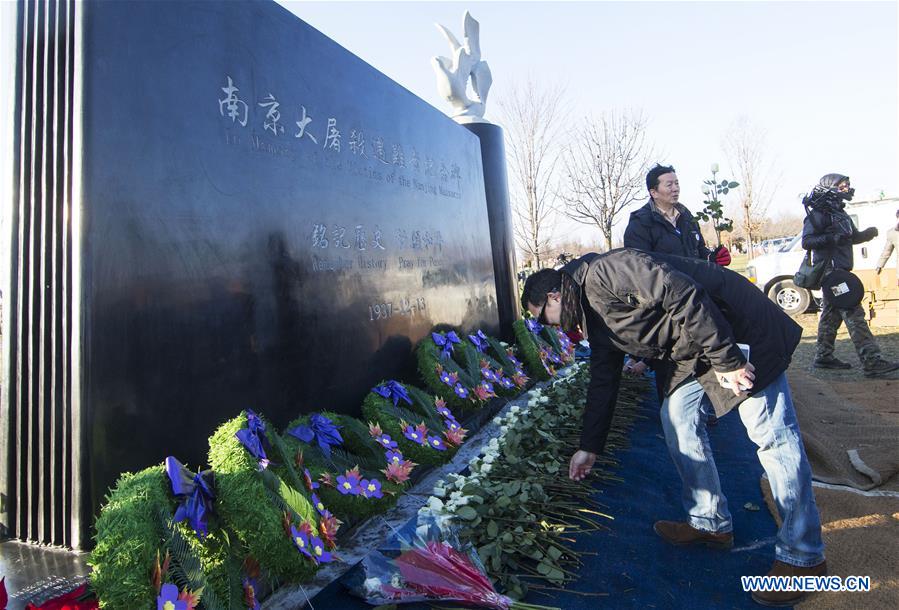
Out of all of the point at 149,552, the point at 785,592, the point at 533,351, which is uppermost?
the point at 533,351

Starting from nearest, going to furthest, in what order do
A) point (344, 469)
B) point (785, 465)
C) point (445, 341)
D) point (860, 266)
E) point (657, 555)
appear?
point (785, 465), point (657, 555), point (344, 469), point (445, 341), point (860, 266)

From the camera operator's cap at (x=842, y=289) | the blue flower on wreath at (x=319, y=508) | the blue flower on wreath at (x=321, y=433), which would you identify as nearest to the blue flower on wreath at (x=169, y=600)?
the blue flower on wreath at (x=319, y=508)

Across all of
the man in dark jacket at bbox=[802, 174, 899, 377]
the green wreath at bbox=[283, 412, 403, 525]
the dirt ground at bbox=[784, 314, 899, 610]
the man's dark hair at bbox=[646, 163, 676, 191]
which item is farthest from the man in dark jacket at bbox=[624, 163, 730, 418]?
the man in dark jacket at bbox=[802, 174, 899, 377]

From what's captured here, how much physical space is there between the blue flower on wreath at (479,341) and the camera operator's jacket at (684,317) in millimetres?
2510

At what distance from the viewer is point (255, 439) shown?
2.06 m

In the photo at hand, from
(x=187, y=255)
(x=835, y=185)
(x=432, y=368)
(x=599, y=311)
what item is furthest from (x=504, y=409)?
(x=835, y=185)

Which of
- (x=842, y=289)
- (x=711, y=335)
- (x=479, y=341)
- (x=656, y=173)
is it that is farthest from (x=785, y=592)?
(x=842, y=289)

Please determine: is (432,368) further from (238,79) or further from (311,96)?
(238,79)

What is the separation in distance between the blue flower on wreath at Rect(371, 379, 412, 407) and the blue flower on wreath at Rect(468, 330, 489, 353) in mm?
1411

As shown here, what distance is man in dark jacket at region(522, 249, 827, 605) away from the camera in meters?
2.02

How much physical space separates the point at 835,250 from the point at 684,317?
4.92m

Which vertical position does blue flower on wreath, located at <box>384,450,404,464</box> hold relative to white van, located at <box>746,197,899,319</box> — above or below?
below

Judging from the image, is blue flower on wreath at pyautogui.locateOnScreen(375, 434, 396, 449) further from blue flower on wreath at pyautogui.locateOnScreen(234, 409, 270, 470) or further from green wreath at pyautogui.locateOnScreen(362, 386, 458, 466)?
blue flower on wreath at pyautogui.locateOnScreen(234, 409, 270, 470)

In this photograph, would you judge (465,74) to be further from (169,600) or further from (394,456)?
(169,600)
